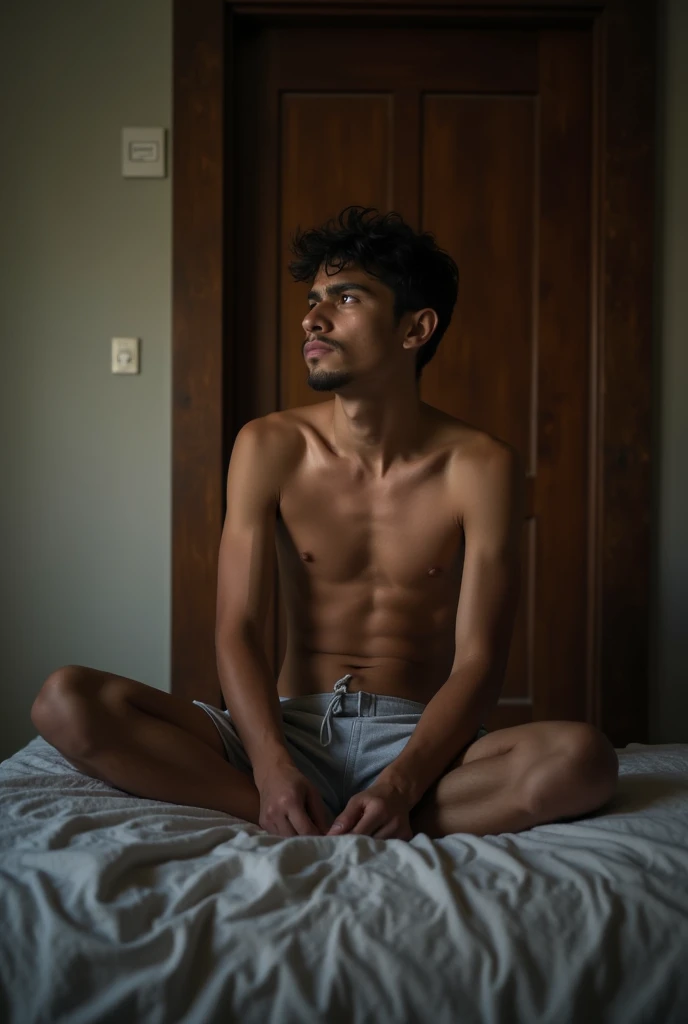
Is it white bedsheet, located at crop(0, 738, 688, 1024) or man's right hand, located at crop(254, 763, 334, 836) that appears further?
man's right hand, located at crop(254, 763, 334, 836)

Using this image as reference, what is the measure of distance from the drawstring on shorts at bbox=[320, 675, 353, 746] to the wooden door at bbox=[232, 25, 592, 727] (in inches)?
43.7

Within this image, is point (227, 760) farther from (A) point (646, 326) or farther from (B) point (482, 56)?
(B) point (482, 56)

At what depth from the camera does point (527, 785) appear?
1276 millimetres

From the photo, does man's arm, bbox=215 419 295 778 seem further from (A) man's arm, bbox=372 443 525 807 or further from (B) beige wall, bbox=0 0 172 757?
(B) beige wall, bbox=0 0 172 757

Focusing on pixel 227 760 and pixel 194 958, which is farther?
pixel 227 760

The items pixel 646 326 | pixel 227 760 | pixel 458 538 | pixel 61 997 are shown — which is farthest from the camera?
pixel 646 326

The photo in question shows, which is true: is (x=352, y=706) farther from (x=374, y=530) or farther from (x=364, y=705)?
(x=374, y=530)

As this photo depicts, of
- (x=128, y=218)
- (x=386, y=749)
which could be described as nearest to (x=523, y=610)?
(x=386, y=749)

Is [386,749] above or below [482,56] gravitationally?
below

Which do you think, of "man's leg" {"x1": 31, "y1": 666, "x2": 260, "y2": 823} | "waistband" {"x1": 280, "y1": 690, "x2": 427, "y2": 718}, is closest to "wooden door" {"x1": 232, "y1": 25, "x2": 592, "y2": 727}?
"waistband" {"x1": 280, "y1": 690, "x2": 427, "y2": 718}

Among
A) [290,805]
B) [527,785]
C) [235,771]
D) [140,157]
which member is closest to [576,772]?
[527,785]

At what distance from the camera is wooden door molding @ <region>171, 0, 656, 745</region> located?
2.54 meters

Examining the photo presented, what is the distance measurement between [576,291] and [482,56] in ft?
2.38

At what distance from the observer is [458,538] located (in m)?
1.68
